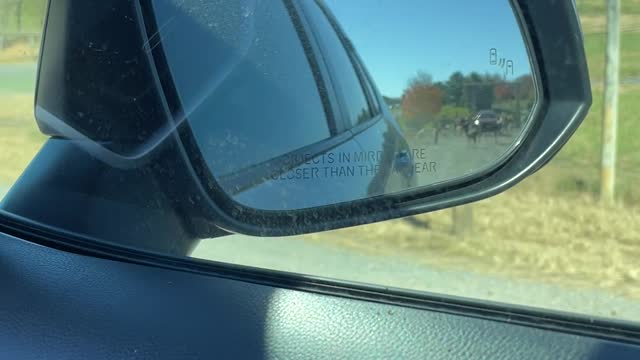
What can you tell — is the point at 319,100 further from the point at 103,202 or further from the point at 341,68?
the point at 103,202

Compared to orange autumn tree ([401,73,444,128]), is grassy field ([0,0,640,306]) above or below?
below

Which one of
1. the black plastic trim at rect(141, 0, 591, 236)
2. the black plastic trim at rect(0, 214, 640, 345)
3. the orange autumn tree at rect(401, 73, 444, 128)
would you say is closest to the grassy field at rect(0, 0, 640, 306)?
the black plastic trim at rect(141, 0, 591, 236)

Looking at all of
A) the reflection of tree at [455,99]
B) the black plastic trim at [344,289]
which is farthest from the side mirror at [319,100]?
the black plastic trim at [344,289]

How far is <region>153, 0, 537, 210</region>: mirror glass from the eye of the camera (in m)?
2.63

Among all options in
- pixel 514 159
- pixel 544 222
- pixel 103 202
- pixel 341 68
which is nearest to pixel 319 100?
pixel 341 68

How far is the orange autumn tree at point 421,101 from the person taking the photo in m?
2.69

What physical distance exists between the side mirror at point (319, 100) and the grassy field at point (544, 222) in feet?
0.74

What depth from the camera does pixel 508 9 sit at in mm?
2533

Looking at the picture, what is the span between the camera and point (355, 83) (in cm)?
292

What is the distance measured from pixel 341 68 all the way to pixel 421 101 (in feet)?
1.17

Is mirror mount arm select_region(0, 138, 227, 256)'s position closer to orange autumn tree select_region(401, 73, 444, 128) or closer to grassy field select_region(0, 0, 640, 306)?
grassy field select_region(0, 0, 640, 306)

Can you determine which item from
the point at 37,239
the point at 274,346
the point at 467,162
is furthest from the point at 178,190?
the point at 467,162

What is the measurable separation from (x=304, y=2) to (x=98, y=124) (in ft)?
2.96

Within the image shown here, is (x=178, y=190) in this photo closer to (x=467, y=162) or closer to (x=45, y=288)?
(x=45, y=288)
